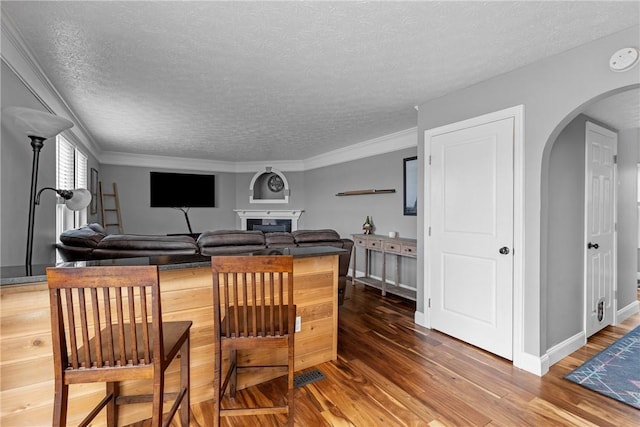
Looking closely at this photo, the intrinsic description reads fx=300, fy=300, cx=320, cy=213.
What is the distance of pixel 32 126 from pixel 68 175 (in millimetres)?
2054

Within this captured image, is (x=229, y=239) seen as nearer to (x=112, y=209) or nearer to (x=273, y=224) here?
(x=273, y=224)

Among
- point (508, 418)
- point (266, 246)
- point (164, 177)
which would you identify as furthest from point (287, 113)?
point (164, 177)

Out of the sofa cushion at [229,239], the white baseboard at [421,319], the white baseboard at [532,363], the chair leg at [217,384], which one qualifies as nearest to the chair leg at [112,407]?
the chair leg at [217,384]

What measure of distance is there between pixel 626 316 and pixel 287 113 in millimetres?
4585

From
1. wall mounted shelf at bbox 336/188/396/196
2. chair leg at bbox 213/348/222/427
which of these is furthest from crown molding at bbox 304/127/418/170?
chair leg at bbox 213/348/222/427

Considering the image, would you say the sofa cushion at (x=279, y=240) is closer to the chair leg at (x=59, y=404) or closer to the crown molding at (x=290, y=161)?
the chair leg at (x=59, y=404)

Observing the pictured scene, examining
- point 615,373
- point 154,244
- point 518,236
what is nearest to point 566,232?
point 518,236

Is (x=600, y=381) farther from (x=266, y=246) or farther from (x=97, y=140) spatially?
(x=97, y=140)

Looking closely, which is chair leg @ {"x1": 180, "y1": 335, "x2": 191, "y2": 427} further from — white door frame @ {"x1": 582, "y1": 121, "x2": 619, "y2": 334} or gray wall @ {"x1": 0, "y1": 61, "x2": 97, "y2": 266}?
white door frame @ {"x1": 582, "y1": 121, "x2": 619, "y2": 334}

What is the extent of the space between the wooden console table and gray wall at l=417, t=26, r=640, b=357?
1.51 meters

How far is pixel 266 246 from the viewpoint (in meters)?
3.23

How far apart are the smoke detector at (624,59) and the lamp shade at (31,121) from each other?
3.53 m

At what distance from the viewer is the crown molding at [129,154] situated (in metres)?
1.95

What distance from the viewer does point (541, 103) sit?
229 cm
